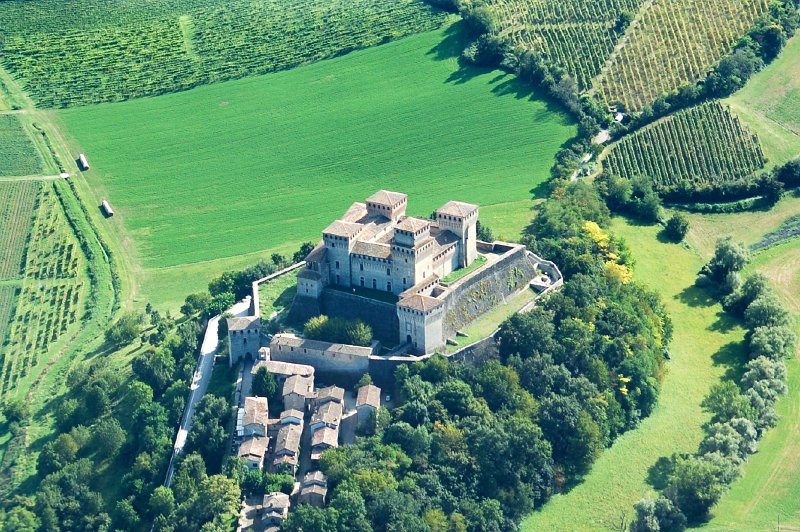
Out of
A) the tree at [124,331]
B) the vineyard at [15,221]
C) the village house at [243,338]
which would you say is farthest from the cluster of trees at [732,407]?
the vineyard at [15,221]

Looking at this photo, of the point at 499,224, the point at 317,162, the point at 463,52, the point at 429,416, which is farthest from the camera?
the point at 463,52

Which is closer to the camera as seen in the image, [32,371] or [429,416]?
[429,416]

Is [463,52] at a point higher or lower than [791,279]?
higher

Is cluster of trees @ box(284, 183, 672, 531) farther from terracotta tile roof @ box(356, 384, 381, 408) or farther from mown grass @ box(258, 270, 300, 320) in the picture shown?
mown grass @ box(258, 270, 300, 320)

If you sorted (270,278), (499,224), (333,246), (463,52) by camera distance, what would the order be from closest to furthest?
(333,246) < (270,278) < (499,224) < (463,52)

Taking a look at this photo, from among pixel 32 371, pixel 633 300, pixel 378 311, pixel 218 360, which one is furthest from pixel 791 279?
pixel 32 371

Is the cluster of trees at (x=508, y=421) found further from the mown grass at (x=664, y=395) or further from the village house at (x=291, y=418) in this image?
the village house at (x=291, y=418)

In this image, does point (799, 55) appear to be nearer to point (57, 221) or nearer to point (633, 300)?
point (633, 300)
